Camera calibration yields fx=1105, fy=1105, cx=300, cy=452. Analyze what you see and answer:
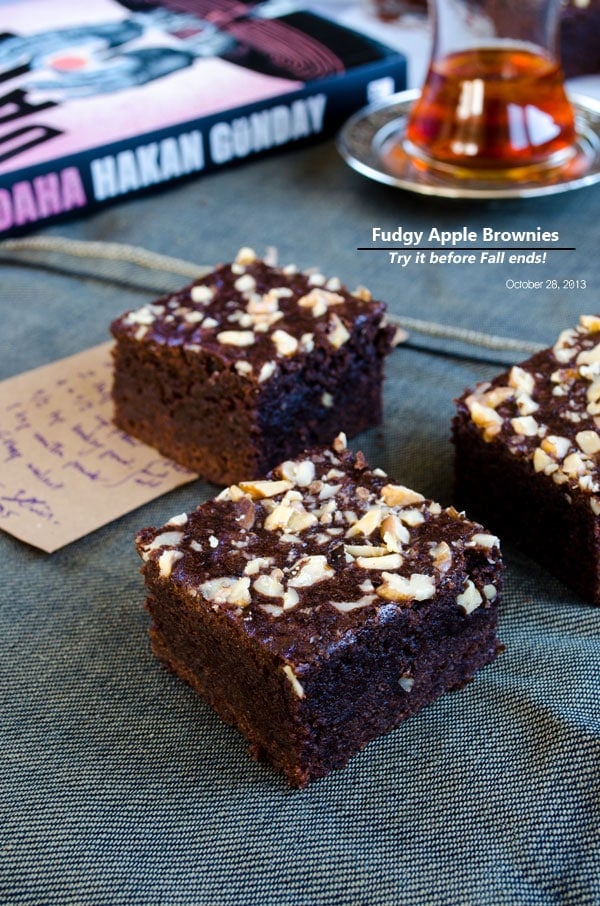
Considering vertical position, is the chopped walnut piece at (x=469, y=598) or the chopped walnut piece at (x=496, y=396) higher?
the chopped walnut piece at (x=496, y=396)

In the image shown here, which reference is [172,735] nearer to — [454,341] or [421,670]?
[421,670]

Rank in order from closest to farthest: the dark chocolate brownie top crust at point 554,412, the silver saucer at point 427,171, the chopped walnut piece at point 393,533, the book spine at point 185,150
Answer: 1. the chopped walnut piece at point 393,533
2. the dark chocolate brownie top crust at point 554,412
3. the silver saucer at point 427,171
4. the book spine at point 185,150

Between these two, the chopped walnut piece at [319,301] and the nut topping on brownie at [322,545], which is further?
the chopped walnut piece at [319,301]

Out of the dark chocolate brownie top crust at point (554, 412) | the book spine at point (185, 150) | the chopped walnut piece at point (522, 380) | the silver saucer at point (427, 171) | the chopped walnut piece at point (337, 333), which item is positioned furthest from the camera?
the book spine at point (185, 150)

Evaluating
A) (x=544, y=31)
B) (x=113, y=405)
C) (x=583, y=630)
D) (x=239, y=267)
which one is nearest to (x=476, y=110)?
(x=544, y=31)

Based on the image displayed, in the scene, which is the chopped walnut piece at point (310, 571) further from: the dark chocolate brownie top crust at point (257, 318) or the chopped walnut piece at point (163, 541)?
the dark chocolate brownie top crust at point (257, 318)

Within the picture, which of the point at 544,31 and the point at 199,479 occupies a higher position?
the point at 544,31

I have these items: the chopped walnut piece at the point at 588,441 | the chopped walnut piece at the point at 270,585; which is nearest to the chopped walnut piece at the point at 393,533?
the chopped walnut piece at the point at 270,585
